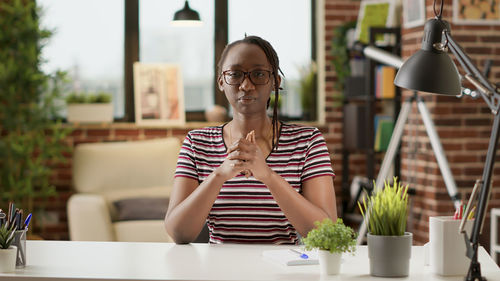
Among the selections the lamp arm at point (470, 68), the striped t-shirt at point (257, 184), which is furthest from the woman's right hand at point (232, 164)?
the lamp arm at point (470, 68)

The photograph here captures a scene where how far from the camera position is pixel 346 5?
5.62 m

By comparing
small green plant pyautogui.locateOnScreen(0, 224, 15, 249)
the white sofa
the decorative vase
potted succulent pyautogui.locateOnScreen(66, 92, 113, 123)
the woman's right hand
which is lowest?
the white sofa

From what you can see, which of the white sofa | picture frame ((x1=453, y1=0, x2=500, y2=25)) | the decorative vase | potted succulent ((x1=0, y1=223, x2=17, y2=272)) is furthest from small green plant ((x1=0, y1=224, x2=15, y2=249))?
picture frame ((x1=453, y1=0, x2=500, y2=25))

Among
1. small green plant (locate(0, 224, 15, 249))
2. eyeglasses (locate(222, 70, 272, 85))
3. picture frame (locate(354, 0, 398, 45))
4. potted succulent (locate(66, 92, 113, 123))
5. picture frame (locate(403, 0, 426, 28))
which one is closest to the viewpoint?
small green plant (locate(0, 224, 15, 249))

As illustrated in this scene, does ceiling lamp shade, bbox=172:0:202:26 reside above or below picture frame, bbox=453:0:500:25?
above

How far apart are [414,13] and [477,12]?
409mm

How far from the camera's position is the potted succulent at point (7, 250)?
1607 mm

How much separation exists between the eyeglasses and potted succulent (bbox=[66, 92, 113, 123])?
335cm

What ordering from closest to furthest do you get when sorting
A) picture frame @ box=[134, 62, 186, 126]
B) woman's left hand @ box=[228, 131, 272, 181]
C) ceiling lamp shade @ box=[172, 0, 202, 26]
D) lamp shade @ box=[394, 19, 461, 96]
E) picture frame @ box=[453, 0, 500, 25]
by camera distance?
lamp shade @ box=[394, 19, 461, 96] < woman's left hand @ box=[228, 131, 272, 181] < picture frame @ box=[453, 0, 500, 25] < ceiling lamp shade @ box=[172, 0, 202, 26] < picture frame @ box=[134, 62, 186, 126]

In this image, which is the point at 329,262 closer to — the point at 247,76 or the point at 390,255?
the point at 390,255

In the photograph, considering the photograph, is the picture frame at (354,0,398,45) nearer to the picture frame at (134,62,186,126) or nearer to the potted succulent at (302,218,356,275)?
the picture frame at (134,62,186,126)

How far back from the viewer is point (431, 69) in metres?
1.52

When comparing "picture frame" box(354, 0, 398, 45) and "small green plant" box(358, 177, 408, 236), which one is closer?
"small green plant" box(358, 177, 408, 236)

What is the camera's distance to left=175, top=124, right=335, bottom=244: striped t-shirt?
2133 mm
